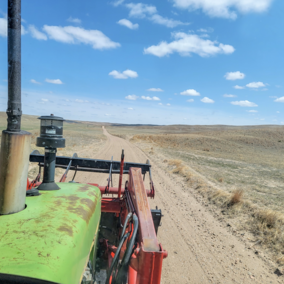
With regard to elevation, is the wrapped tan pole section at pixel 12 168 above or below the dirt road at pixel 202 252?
above

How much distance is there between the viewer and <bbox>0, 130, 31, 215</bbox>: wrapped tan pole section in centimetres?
162

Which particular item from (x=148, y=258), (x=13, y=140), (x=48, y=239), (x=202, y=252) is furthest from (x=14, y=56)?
(x=202, y=252)

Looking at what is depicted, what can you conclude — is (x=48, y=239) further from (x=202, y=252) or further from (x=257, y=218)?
(x=257, y=218)

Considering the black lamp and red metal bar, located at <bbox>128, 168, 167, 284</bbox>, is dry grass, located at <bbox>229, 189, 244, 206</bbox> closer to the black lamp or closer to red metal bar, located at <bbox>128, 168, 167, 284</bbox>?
red metal bar, located at <bbox>128, 168, 167, 284</bbox>

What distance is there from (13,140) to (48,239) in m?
0.70

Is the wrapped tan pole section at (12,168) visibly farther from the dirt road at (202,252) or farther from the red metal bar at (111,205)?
the dirt road at (202,252)

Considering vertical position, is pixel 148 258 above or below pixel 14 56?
below

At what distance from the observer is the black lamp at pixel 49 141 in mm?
2484

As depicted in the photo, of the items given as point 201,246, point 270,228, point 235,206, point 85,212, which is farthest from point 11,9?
point 235,206

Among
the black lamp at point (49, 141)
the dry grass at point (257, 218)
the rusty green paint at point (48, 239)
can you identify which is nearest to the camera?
the rusty green paint at point (48, 239)

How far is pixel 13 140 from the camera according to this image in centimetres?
163

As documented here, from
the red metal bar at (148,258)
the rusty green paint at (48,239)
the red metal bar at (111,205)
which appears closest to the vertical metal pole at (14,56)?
the rusty green paint at (48,239)

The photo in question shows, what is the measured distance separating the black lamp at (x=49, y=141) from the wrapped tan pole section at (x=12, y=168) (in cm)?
77

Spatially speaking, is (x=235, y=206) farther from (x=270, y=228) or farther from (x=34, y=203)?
(x=34, y=203)
